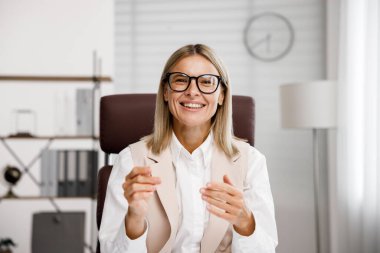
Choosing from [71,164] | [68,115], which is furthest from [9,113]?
[71,164]

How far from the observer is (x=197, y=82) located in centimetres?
120

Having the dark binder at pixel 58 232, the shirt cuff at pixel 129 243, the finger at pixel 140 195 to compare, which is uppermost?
the finger at pixel 140 195

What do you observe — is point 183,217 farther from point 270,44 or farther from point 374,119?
point 270,44

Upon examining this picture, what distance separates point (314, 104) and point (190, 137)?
141cm

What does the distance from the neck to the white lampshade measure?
4.46 feet

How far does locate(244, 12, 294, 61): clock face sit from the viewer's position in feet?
10.7

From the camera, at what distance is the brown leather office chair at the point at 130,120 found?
1.53 metres

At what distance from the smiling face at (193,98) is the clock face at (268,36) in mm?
2137

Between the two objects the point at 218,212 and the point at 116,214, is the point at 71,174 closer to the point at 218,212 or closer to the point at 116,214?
the point at 116,214

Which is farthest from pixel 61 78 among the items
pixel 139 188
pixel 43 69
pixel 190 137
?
pixel 139 188

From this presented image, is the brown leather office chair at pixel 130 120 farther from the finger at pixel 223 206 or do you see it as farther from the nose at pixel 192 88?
the finger at pixel 223 206

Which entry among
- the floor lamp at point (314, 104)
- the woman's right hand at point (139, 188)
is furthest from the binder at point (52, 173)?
the woman's right hand at point (139, 188)

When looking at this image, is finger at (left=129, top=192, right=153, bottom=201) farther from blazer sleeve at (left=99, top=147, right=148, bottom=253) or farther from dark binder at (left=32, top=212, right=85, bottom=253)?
dark binder at (left=32, top=212, right=85, bottom=253)

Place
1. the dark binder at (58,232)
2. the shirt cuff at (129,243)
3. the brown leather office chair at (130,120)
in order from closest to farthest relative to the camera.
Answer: the shirt cuff at (129,243), the brown leather office chair at (130,120), the dark binder at (58,232)
